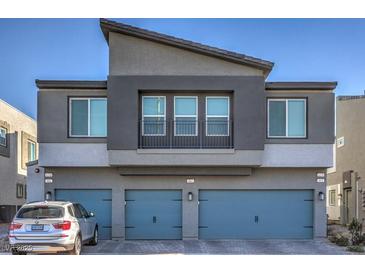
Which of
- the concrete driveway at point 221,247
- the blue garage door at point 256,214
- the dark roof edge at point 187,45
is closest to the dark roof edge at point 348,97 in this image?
the blue garage door at point 256,214

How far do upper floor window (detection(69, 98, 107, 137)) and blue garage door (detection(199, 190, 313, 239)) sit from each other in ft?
15.9

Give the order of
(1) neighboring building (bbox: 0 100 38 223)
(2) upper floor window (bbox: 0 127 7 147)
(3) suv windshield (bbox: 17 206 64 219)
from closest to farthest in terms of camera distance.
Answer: (3) suv windshield (bbox: 17 206 64 219), (2) upper floor window (bbox: 0 127 7 147), (1) neighboring building (bbox: 0 100 38 223)

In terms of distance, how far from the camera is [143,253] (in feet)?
48.5

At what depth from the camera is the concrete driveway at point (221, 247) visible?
15.1m

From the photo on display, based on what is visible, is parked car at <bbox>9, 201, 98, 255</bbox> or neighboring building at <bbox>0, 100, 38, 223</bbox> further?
neighboring building at <bbox>0, 100, 38, 223</bbox>

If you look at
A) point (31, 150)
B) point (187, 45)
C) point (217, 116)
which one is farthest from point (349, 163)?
point (31, 150)

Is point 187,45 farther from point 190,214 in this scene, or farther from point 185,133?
point 190,214

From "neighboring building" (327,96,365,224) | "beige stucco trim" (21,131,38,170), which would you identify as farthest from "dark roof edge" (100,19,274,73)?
"beige stucco trim" (21,131,38,170)

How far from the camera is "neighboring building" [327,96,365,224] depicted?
77.0 feet

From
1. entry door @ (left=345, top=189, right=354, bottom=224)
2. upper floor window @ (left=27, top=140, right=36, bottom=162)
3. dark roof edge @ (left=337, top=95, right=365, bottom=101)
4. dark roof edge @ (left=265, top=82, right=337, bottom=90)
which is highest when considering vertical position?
dark roof edge @ (left=337, top=95, right=365, bottom=101)

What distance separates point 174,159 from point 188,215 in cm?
245

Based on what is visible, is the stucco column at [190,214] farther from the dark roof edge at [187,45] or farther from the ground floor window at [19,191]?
the ground floor window at [19,191]

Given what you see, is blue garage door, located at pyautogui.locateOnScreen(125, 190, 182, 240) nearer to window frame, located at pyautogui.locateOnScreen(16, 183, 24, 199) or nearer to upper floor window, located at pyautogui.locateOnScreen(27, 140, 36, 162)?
window frame, located at pyautogui.locateOnScreen(16, 183, 24, 199)

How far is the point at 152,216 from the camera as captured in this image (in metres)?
18.3
